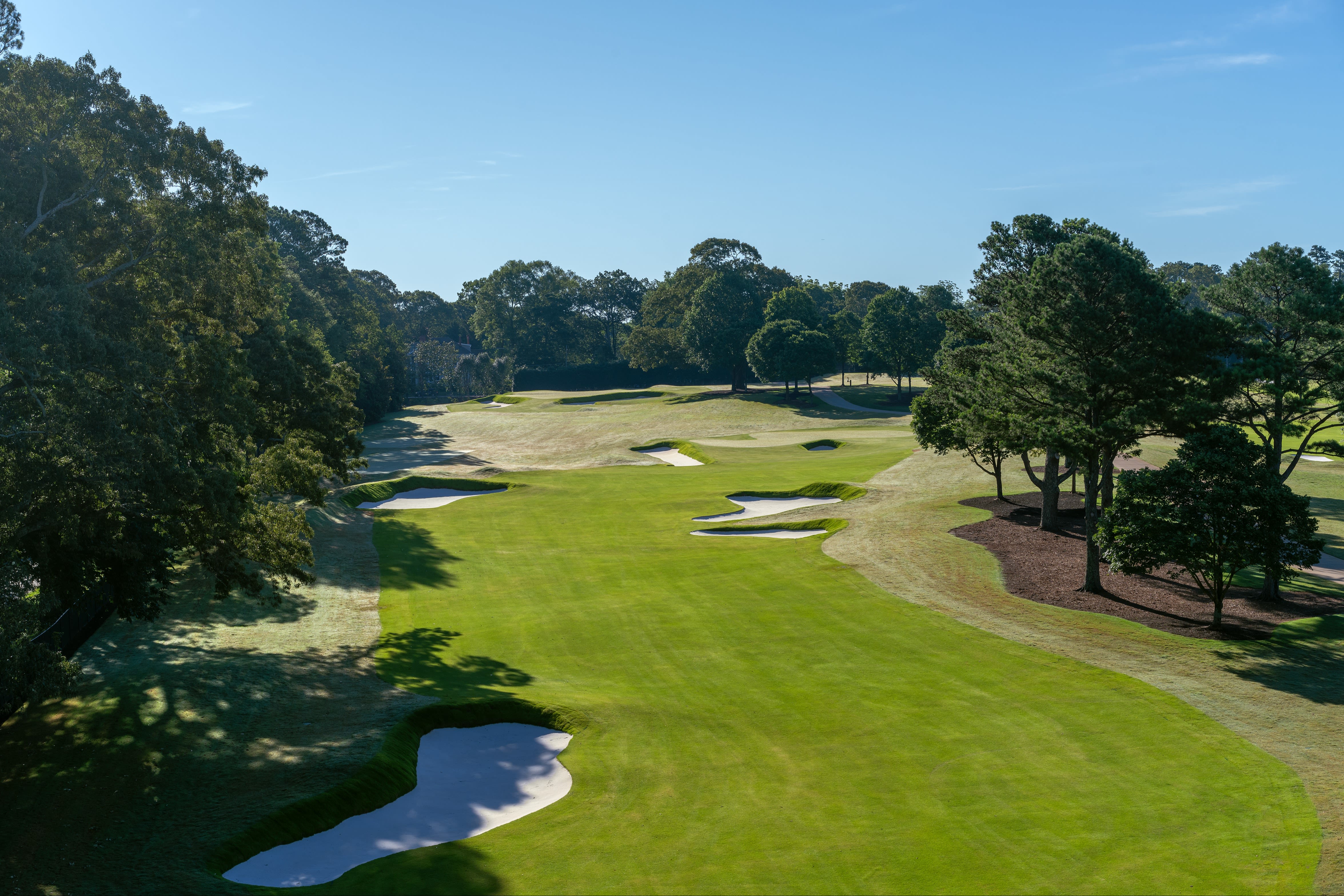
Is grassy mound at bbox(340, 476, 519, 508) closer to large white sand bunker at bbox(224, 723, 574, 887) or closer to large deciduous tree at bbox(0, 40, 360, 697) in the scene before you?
large deciduous tree at bbox(0, 40, 360, 697)

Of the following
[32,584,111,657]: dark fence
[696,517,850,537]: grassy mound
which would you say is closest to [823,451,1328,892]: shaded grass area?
[696,517,850,537]: grassy mound

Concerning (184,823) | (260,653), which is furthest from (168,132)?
(184,823)

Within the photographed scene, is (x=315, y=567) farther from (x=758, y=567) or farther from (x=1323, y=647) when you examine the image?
(x=1323, y=647)

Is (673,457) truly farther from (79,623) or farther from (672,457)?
(79,623)

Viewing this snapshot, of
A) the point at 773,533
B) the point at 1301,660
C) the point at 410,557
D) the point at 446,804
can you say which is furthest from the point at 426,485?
the point at 1301,660

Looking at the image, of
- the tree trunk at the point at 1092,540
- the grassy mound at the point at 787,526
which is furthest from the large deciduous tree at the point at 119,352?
the tree trunk at the point at 1092,540

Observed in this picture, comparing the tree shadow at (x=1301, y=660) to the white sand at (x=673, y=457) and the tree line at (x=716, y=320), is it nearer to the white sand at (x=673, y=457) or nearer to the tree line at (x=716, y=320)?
the white sand at (x=673, y=457)

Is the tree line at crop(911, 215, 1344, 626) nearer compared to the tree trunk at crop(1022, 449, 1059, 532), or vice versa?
the tree line at crop(911, 215, 1344, 626)
